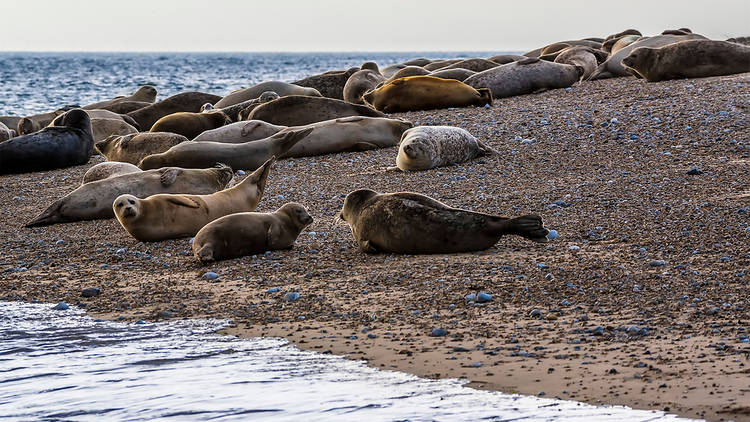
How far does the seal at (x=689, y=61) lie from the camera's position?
11.7m

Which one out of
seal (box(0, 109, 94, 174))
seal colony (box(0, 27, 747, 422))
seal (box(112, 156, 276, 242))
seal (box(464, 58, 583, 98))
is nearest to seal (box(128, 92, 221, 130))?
seal (box(0, 109, 94, 174))

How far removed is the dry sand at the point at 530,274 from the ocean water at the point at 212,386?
0.51 ft

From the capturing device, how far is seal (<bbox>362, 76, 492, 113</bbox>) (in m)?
11.7

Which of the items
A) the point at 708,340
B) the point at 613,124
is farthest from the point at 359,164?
the point at 708,340

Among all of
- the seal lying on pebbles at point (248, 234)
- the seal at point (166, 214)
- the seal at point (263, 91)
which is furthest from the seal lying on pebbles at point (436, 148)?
the seal at point (263, 91)

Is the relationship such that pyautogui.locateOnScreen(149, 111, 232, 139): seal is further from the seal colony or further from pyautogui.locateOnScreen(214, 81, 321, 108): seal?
pyautogui.locateOnScreen(214, 81, 321, 108): seal

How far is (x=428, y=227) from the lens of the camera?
576 cm

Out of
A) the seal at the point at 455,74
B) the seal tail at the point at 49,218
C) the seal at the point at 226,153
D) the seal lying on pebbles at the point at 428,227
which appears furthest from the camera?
the seal at the point at 455,74

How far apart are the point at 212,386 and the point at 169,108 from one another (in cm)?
1105

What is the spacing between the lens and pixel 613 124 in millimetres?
9289

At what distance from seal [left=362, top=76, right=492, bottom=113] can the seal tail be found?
5.03 m

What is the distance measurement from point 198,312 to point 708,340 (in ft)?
7.82

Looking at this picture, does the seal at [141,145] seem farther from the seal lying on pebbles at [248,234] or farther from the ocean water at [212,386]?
the ocean water at [212,386]

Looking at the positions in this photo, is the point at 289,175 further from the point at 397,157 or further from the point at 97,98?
the point at 97,98
